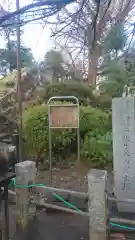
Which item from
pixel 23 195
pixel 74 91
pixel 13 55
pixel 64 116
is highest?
pixel 13 55

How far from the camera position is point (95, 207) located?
3.43 meters

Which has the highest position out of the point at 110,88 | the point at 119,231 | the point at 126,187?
the point at 110,88

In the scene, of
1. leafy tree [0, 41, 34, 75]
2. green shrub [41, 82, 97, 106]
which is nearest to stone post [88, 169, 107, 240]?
green shrub [41, 82, 97, 106]

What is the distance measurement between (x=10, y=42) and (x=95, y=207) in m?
9.74

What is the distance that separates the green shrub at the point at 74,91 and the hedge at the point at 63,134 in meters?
1.12

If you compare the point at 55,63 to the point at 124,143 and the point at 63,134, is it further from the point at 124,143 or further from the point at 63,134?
the point at 124,143

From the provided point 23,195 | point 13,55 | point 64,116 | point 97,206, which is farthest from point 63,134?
point 13,55

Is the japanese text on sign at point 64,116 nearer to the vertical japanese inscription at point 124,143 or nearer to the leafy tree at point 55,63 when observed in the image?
the vertical japanese inscription at point 124,143

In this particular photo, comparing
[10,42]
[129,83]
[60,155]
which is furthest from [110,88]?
[10,42]

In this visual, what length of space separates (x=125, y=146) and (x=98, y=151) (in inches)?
125

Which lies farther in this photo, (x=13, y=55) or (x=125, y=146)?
(x=13, y=55)

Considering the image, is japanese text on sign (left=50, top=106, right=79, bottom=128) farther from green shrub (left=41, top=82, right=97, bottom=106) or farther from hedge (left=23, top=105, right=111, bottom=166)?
green shrub (left=41, top=82, right=97, bottom=106)

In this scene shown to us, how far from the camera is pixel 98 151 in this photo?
7711mm

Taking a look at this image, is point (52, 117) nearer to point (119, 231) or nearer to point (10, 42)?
point (119, 231)
